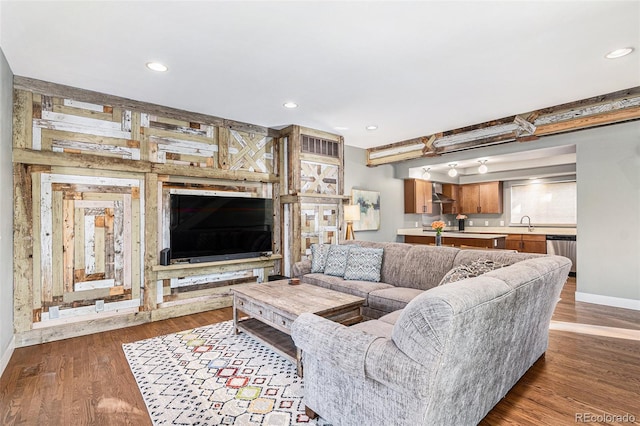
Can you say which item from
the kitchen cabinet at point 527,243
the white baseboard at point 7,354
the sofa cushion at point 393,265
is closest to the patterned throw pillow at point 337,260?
the sofa cushion at point 393,265

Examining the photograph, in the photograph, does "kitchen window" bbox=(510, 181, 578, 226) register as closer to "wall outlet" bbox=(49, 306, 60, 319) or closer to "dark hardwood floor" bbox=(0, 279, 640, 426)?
"dark hardwood floor" bbox=(0, 279, 640, 426)

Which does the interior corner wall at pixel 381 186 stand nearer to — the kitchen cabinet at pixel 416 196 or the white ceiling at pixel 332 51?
the kitchen cabinet at pixel 416 196

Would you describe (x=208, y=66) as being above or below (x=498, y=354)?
above

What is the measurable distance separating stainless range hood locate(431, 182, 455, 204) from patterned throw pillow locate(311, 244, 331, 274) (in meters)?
4.48

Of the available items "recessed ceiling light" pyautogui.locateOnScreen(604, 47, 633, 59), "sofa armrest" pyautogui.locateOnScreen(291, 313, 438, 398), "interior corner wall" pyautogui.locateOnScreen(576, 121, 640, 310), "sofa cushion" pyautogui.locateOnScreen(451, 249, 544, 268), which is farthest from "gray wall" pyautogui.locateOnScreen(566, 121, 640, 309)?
"sofa armrest" pyautogui.locateOnScreen(291, 313, 438, 398)

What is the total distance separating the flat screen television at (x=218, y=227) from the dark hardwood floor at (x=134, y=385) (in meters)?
1.18

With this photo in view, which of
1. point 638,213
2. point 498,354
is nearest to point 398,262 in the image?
point 498,354

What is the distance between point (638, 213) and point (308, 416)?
5.00m

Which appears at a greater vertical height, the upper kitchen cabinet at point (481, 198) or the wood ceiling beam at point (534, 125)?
the wood ceiling beam at point (534, 125)

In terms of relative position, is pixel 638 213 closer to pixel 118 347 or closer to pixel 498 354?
pixel 498 354

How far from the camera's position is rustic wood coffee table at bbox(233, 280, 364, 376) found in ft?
8.65

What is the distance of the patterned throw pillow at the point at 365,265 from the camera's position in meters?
3.88

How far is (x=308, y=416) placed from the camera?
2.00 meters

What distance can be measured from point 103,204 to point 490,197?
8.31 meters
